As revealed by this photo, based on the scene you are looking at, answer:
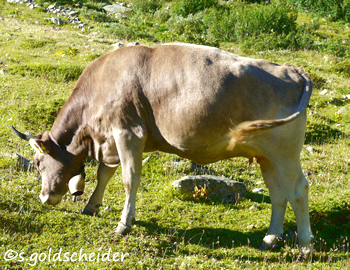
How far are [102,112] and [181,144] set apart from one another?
1456 millimetres

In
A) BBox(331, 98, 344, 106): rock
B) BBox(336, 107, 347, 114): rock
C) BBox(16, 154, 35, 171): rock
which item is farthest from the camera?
BBox(331, 98, 344, 106): rock

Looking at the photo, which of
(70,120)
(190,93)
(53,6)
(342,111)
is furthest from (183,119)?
(53,6)

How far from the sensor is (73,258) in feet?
20.3

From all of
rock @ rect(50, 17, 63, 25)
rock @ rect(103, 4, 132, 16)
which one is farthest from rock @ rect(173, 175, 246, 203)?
rock @ rect(103, 4, 132, 16)

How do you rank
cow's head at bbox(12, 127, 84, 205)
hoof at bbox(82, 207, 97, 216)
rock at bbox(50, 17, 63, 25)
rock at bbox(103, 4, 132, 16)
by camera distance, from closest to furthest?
cow's head at bbox(12, 127, 84, 205)
hoof at bbox(82, 207, 97, 216)
rock at bbox(50, 17, 63, 25)
rock at bbox(103, 4, 132, 16)

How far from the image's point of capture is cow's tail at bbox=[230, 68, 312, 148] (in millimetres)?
5980

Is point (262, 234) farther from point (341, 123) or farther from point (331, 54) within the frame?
point (331, 54)

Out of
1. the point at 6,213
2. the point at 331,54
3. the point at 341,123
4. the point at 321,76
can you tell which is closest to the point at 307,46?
the point at 331,54

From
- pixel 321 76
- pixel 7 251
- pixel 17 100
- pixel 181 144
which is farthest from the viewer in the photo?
pixel 321 76

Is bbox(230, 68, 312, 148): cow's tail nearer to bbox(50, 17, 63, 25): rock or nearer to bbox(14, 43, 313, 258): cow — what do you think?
bbox(14, 43, 313, 258): cow

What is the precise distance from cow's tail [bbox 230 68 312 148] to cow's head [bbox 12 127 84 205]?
311cm

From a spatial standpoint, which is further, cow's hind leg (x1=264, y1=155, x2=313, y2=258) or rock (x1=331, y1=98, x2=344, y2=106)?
rock (x1=331, y1=98, x2=344, y2=106)

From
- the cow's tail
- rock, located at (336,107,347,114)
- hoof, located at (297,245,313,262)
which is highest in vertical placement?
the cow's tail

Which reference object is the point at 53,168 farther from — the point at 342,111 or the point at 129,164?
the point at 342,111
